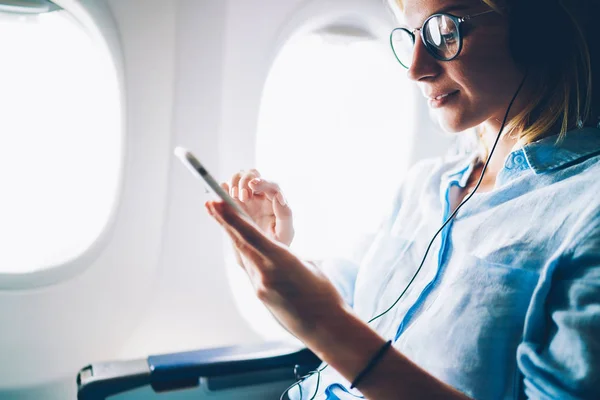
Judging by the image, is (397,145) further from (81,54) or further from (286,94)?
(81,54)

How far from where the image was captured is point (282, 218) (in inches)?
35.3

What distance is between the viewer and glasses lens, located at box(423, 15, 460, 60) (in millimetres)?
742

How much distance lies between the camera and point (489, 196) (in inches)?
32.2

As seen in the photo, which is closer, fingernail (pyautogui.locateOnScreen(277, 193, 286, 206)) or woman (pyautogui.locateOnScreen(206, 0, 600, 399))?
woman (pyautogui.locateOnScreen(206, 0, 600, 399))

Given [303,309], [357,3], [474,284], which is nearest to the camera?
[303,309]

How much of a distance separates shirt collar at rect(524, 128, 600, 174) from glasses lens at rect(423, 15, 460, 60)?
20cm

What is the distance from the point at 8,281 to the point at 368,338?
2.95ft

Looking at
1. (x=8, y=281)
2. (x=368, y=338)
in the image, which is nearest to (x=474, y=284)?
(x=368, y=338)

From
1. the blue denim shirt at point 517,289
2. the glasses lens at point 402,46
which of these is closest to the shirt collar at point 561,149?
the blue denim shirt at point 517,289

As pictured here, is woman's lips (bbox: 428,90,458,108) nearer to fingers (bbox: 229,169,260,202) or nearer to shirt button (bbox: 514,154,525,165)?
shirt button (bbox: 514,154,525,165)

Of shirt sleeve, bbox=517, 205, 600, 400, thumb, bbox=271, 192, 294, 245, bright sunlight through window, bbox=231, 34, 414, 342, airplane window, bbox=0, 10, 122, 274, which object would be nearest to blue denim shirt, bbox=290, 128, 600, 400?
shirt sleeve, bbox=517, 205, 600, 400

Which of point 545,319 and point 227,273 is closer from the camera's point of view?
point 545,319

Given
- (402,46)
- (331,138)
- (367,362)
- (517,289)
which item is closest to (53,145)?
(331,138)

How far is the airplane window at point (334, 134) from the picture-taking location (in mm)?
1369
